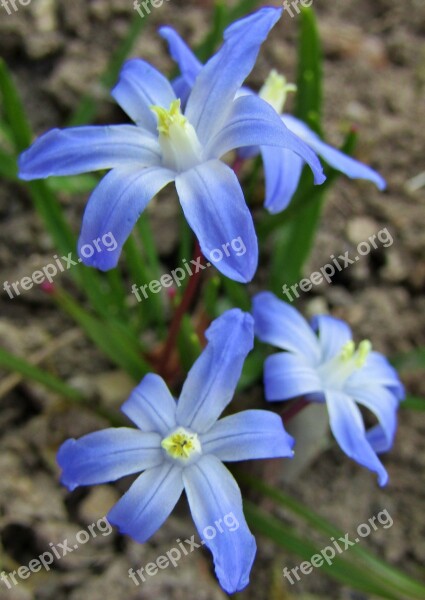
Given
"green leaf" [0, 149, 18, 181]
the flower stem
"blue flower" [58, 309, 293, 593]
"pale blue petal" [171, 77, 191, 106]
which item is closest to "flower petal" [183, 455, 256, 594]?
"blue flower" [58, 309, 293, 593]

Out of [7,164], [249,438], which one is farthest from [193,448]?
[7,164]

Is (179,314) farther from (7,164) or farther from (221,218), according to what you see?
(7,164)

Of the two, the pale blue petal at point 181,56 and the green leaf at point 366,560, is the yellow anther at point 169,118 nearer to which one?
the pale blue petal at point 181,56

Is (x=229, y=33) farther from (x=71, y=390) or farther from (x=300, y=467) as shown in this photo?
(x=300, y=467)

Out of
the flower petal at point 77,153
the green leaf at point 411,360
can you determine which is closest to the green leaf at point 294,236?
the green leaf at point 411,360

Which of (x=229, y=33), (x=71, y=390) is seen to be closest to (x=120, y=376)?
(x=71, y=390)

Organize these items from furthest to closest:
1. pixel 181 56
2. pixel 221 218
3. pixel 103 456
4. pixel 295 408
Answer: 1. pixel 295 408
2. pixel 181 56
3. pixel 103 456
4. pixel 221 218
